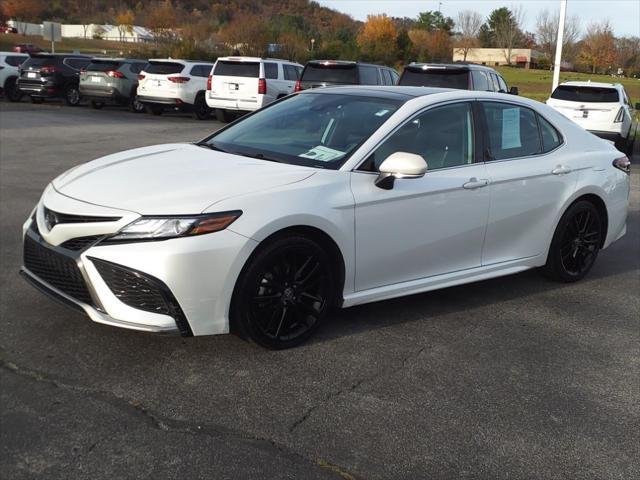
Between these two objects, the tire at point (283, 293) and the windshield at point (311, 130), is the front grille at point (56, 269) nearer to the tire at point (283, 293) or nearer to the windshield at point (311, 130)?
the tire at point (283, 293)

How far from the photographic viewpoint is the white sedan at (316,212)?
12.1 ft

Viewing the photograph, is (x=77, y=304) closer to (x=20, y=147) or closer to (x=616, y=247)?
(x=616, y=247)

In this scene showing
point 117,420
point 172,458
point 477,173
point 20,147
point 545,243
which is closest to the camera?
point 172,458

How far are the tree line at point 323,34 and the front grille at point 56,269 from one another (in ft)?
121

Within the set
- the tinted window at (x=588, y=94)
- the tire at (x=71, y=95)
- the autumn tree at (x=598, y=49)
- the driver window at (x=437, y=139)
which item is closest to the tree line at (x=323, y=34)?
the autumn tree at (x=598, y=49)

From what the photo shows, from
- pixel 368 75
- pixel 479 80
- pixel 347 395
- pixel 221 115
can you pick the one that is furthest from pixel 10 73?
pixel 347 395

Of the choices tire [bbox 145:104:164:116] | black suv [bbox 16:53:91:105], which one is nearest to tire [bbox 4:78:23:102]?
black suv [bbox 16:53:91:105]

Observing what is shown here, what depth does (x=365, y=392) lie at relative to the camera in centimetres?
370

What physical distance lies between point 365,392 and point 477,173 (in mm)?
1935

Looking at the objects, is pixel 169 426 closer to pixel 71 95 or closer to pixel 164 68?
pixel 164 68

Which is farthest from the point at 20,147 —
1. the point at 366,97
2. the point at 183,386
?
the point at 183,386

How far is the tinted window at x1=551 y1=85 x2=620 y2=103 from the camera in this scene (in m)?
16.4

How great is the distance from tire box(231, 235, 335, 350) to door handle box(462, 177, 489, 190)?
1.21 metres

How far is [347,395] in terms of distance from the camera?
366cm
